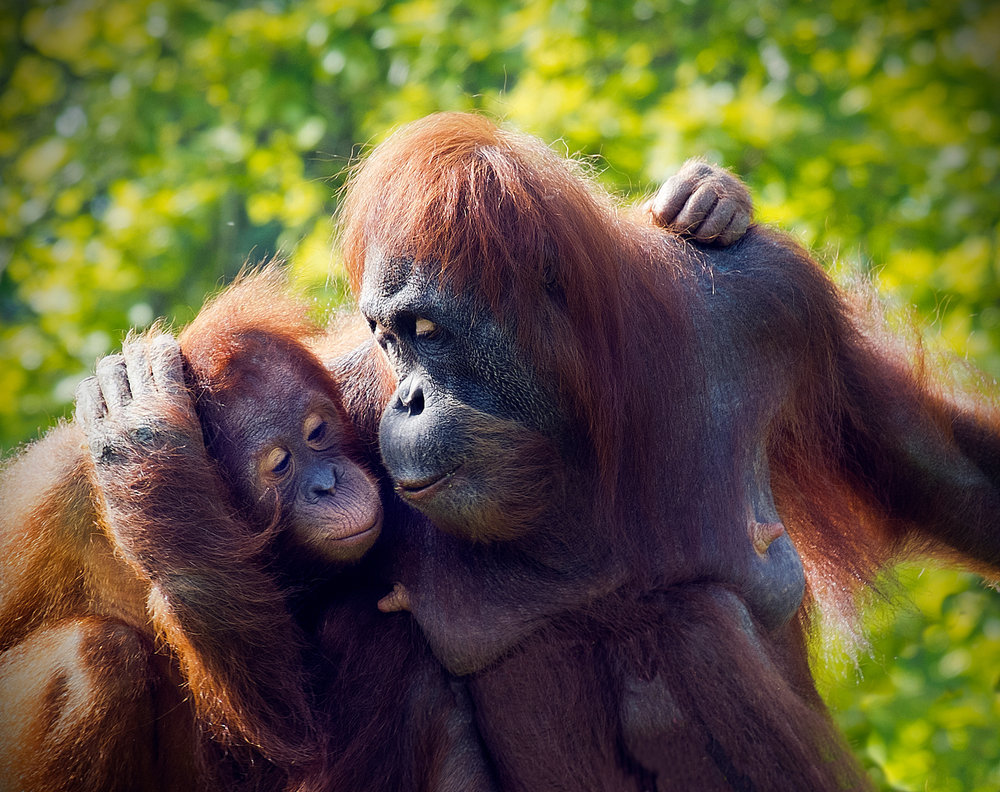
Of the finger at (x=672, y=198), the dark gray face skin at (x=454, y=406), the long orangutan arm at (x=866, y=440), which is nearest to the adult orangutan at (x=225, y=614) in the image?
the dark gray face skin at (x=454, y=406)

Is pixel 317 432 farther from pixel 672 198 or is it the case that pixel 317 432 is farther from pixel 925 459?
pixel 925 459

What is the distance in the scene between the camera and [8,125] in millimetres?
4695

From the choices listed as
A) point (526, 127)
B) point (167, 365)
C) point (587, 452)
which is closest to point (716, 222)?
point (587, 452)

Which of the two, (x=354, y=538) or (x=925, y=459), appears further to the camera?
(x=925, y=459)

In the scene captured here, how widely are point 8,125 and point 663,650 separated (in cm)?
456

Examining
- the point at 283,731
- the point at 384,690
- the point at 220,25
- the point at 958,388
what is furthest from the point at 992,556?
the point at 220,25

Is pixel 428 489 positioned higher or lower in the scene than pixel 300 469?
higher

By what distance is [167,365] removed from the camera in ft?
6.04

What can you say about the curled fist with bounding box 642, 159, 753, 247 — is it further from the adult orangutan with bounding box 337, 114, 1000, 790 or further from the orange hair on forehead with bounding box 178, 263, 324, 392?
the orange hair on forehead with bounding box 178, 263, 324, 392

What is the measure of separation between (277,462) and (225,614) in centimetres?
33

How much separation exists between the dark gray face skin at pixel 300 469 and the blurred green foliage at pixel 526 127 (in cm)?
213

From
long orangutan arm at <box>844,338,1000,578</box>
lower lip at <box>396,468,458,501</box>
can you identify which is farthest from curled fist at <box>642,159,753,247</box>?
lower lip at <box>396,468,458,501</box>

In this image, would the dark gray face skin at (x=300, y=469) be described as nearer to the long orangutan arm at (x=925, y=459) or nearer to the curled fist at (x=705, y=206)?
the curled fist at (x=705, y=206)

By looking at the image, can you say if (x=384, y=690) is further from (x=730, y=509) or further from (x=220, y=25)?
(x=220, y=25)
